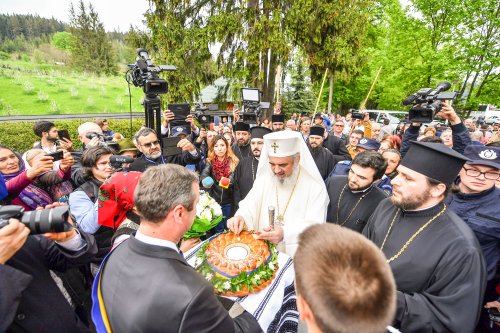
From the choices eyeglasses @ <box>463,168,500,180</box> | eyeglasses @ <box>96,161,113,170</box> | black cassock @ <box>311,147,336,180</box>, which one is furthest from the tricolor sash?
black cassock @ <box>311,147,336,180</box>

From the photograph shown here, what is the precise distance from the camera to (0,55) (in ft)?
151

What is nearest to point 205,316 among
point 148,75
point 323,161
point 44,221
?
point 44,221

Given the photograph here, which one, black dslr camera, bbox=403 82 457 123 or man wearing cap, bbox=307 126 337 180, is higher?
black dslr camera, bbox=403 82 457 123

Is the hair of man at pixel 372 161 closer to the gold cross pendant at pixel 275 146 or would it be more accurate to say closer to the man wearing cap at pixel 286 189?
the man wearing cap at pixel 286 189

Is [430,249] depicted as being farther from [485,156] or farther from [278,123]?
[278,123]

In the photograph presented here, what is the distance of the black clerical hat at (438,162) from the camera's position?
229cm

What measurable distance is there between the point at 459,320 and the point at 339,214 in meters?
1.94

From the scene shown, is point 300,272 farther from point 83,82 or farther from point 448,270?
point 83,82

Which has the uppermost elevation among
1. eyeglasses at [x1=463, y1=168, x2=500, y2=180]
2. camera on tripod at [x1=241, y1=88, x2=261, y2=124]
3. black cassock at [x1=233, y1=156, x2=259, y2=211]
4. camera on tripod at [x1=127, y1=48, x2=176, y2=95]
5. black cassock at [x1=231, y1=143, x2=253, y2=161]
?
camera on tripod at [x1=127, y1=48, x2=176, y2=95]

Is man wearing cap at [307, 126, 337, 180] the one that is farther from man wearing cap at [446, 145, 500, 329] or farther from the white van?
the white van

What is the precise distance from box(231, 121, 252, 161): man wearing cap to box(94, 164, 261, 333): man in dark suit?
15.9 feet

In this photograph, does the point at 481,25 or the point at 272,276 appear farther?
the point at 481,25

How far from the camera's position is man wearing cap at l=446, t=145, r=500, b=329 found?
8.93ft

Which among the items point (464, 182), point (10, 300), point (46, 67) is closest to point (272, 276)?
point (10, 300)
